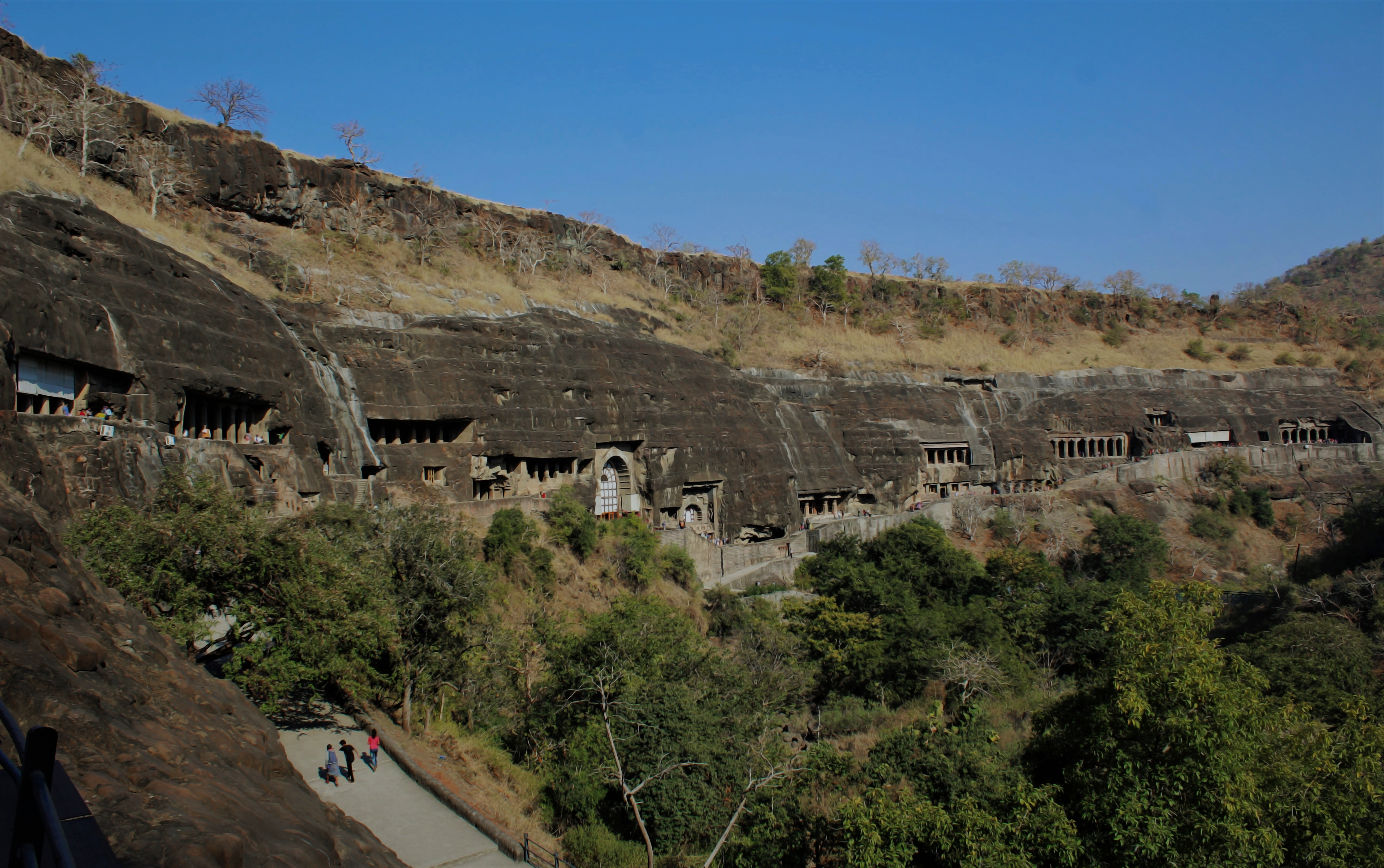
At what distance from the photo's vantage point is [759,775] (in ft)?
55.0

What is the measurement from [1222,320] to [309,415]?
83046 millimetres

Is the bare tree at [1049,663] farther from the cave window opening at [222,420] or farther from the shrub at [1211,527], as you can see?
the cave window opening at [222,420]

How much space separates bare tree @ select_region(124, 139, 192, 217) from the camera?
36.3 metres

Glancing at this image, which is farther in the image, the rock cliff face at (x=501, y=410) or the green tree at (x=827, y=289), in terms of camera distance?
the green tree at (x=827, y=289)

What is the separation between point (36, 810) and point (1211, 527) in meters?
52.3

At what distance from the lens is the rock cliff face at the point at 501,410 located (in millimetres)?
18172

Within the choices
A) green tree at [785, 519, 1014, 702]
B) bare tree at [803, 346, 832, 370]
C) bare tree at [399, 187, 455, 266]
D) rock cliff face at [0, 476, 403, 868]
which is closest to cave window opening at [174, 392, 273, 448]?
rock cliff face at [0, 476, 403, 868]

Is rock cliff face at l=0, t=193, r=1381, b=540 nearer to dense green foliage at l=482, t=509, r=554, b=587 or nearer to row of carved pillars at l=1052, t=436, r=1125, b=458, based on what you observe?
row of carved pillars at l=1052, t=436, r=1125, b=458

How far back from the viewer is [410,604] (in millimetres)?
16953

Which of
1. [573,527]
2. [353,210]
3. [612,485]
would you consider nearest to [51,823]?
[573,527]

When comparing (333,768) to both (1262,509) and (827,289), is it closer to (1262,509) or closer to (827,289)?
(1262,509)

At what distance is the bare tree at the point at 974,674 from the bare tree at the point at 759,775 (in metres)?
10.0

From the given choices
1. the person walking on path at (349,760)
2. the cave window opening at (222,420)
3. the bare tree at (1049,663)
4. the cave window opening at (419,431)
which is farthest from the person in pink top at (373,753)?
the bare tree at (1049,663)

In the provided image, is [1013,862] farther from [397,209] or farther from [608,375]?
[397,209]
